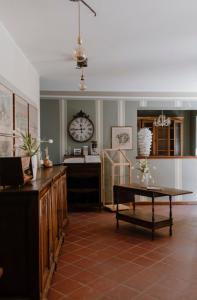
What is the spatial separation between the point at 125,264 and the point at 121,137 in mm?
3728

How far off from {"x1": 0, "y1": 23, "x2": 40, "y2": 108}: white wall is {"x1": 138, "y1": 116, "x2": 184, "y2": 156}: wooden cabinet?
16.0 feet

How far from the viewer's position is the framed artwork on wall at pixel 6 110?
8.95 feet

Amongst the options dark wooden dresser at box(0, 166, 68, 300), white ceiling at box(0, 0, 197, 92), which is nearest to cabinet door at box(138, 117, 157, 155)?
white ceiling at box(0, 0, 197, 92)

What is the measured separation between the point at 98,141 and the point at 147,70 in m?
2.36

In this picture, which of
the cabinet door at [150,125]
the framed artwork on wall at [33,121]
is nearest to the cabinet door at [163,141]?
the cabinet door at [150,125]

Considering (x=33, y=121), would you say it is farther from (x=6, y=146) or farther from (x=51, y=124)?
(x=51, y=124)

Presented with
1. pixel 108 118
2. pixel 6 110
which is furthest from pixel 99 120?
pixel 6 110

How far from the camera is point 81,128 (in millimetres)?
6527

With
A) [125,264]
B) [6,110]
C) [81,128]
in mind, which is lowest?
[125,264]

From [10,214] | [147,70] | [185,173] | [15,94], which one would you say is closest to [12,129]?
[15,94]

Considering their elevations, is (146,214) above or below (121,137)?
below

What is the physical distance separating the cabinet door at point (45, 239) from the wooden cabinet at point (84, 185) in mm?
3192

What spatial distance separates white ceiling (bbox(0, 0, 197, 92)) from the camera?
2.54 metres

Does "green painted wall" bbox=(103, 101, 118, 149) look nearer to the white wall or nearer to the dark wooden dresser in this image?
the white wall
